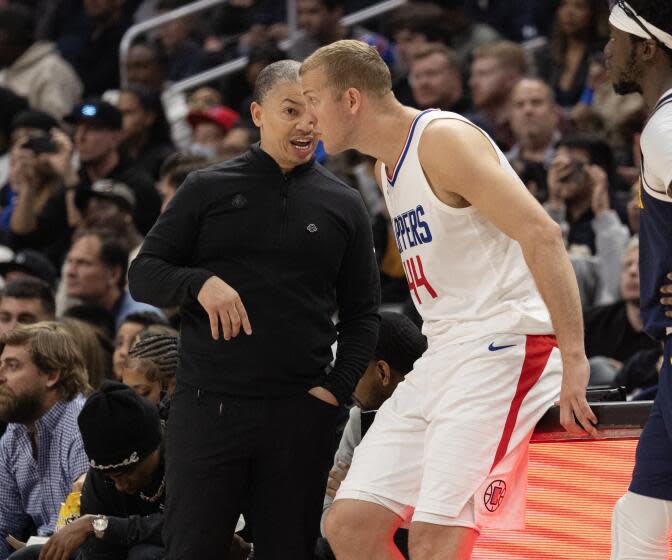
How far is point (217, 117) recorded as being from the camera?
10.6 meters

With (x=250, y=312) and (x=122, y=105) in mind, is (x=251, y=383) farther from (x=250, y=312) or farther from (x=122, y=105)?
(x=122, y=105)

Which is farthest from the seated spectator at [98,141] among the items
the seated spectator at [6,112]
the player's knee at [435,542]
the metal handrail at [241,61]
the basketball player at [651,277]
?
the basketball player at [651,277]

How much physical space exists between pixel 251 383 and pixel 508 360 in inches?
34.5

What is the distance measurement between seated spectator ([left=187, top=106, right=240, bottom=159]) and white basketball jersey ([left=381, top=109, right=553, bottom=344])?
6524mm

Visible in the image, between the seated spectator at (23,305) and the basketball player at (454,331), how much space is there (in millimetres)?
3501

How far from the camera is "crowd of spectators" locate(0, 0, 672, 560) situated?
19.3 ft

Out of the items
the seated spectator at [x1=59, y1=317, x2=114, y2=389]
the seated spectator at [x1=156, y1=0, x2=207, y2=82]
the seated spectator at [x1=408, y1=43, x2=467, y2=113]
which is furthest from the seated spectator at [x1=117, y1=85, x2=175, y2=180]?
the seated spectator at [x1=59, y1=317, x2=114, y2=389]

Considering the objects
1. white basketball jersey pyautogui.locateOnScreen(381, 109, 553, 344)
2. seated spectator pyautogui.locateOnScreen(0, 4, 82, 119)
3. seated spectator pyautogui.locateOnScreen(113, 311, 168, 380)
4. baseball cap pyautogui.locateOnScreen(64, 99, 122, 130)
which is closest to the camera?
white basketball jersey pyautogui.locateOnScreen(381, 109, 553, 344)

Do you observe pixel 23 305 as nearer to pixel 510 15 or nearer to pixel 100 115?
pixel 100 115

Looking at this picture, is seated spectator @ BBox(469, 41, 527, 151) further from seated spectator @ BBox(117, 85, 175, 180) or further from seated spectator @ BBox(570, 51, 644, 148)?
seated spectator @ BBox(117, 85, 175, 180)

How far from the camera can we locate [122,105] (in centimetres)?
1069

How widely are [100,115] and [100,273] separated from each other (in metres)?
2.25

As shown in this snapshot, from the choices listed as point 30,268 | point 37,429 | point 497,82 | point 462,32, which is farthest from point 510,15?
point 37,429

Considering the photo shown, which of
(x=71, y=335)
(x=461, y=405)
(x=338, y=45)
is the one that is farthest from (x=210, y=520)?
(x=71, y=335)
